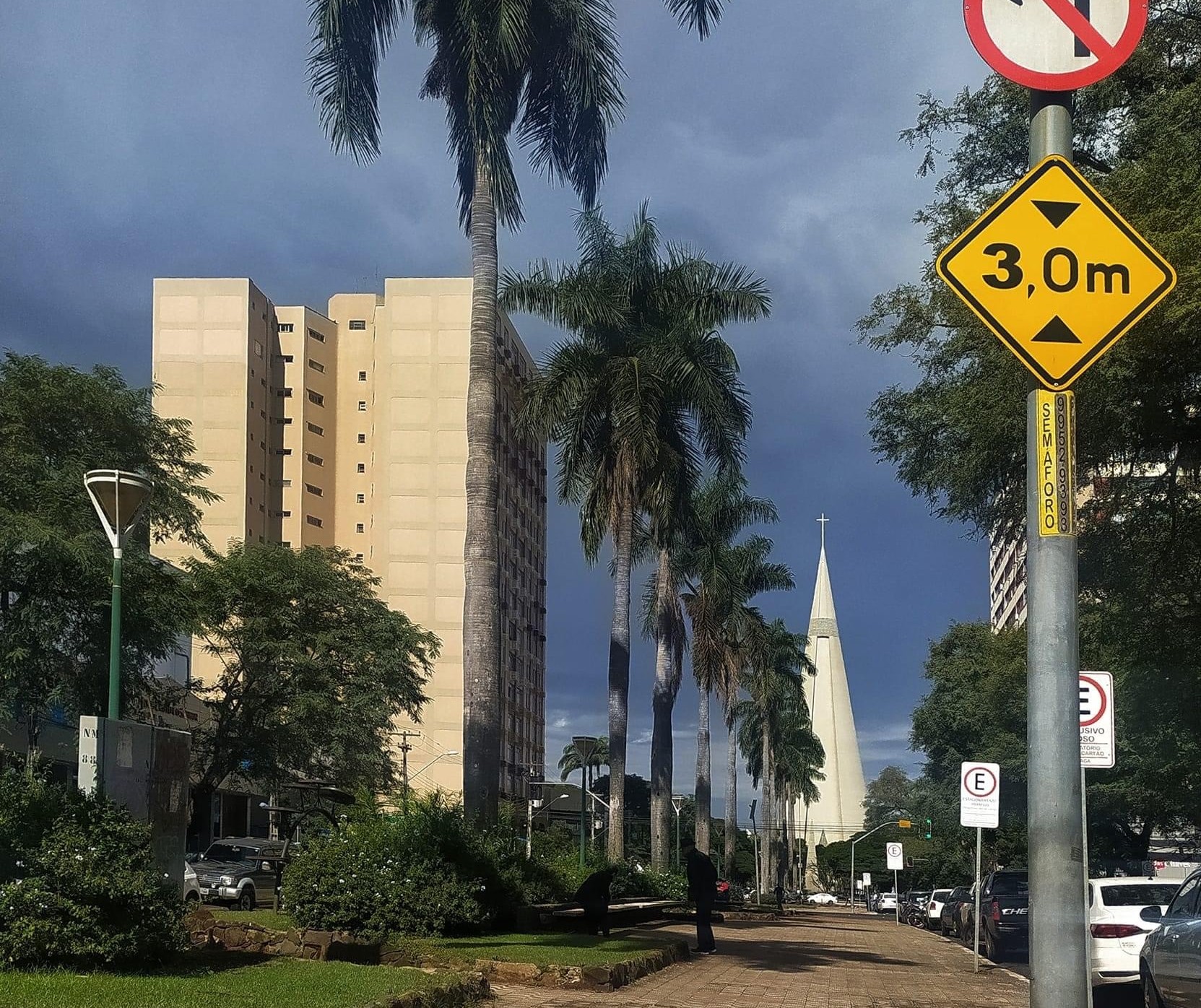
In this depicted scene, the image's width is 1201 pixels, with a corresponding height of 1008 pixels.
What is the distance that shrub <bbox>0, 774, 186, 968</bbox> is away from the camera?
11.3 meters

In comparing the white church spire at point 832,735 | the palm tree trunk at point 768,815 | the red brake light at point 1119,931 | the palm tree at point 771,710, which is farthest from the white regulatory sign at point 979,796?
the white church spire at point 832,735

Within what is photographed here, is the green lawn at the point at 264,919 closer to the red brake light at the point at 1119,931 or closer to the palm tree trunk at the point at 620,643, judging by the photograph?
the red brake light at the point at 1119,931

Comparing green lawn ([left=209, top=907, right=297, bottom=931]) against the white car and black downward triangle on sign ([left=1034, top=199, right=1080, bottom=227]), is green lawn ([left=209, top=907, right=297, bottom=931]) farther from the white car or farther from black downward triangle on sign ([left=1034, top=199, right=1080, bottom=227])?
black downward triangle on sign ([left=1034, top=199, right=1080, bottom=227])

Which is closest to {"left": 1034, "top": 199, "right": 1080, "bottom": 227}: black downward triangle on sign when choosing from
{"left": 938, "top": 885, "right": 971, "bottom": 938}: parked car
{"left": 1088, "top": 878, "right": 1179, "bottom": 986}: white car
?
{"left": 1088, "top": 878, "right": 1179, "bottom": 986}: white car

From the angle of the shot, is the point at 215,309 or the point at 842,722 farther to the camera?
the point at 842,722

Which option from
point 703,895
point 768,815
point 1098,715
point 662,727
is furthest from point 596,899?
point 768,815

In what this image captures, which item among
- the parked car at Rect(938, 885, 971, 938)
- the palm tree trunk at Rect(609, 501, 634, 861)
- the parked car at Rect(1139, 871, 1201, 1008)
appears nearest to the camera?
the parked car at Rect(1139, 871, 1201, 1008)

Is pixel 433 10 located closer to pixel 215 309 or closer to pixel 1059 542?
pixel 1059 542

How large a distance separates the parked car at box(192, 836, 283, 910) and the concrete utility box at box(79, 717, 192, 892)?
2060cm

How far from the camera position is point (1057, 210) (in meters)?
5.09

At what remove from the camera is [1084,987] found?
461 centimetres

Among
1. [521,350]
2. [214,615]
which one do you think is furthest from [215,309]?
[214,615]

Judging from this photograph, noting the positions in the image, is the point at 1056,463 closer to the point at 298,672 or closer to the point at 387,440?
the point at 298,672

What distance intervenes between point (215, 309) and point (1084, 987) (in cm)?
10543
